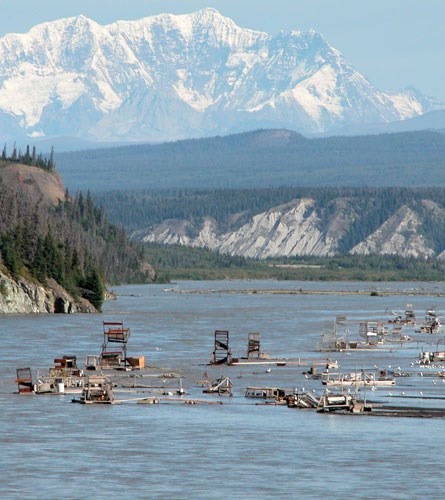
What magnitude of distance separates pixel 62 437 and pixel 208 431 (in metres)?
6.24

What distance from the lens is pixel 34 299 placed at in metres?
158

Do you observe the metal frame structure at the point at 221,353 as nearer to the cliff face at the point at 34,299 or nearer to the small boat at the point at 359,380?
the small boat at the point at 359,380

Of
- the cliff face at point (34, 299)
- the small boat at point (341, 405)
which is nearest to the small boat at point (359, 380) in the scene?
the small boat at point (341, 405)

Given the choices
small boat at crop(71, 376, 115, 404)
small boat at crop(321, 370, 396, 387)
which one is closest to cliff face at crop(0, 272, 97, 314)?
small boat at crop(321, 370, 396, 387)

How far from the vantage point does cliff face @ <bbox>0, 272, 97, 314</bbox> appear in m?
155

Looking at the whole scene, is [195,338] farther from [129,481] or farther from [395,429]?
[129,481]

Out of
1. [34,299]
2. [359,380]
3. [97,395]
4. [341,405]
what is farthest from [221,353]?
[34,299]

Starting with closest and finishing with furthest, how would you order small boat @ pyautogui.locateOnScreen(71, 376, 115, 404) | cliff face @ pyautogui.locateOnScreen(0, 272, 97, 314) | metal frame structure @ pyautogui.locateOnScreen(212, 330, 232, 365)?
small boat @ pyautogui.locateOnScreen(71, 376, 115, 404) → metal frame structure @ pyautogui.locateOnScreen(212, 330, 232, 365) → cliff face @ pyautogui.locateOnScreen(0, 272, 97, 314)

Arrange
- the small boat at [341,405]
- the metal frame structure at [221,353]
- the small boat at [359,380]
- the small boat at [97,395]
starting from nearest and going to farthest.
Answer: the small boat at [341,405] → the small boat at [97,395] → the small boat at [359,380] → the metal frame structure at [221,353]

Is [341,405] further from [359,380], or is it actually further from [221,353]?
[221,353]

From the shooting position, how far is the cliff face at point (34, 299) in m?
155

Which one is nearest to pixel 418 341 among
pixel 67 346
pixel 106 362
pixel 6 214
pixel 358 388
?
pixel 67 346

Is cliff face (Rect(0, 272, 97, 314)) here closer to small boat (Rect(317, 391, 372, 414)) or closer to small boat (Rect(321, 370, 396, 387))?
small boat (Rect(321, 370, 396, 387))

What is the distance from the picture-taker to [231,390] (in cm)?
8506
